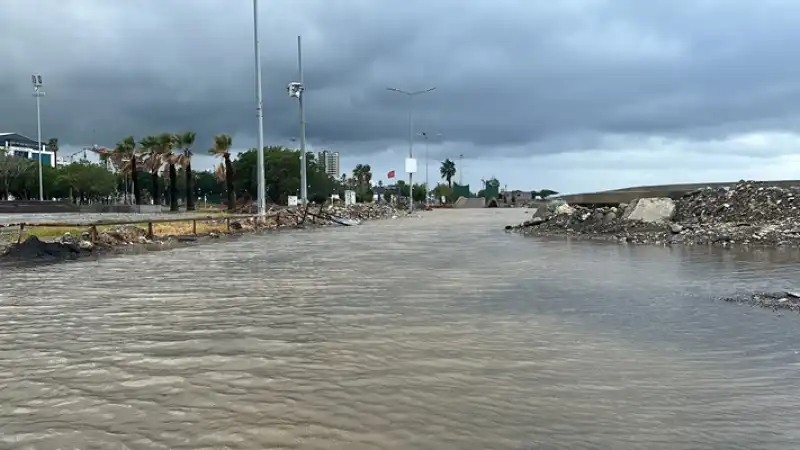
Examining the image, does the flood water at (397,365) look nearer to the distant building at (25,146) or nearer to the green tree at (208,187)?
the green tree at (208,187)

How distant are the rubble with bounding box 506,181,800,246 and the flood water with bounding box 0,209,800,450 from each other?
10.8 meters

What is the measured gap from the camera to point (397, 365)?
20.4 feet

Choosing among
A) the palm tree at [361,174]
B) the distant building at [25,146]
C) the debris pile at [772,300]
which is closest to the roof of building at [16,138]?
the distant building at [25,146]

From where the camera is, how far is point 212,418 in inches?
185

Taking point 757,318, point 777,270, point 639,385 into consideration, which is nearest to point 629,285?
point 757,318

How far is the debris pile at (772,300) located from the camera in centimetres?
927

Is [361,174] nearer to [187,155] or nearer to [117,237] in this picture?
[187,155]

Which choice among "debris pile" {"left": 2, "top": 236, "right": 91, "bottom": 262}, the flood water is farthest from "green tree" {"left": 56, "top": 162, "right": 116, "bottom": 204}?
the flood water

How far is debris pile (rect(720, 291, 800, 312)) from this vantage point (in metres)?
9.27

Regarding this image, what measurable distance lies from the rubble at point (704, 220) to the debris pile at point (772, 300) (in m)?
11.8

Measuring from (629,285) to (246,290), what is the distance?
290 inches

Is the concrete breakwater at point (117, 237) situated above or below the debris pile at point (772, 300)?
above

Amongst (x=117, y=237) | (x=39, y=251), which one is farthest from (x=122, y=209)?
(x=39, y=251)

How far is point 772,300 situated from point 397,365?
271 inches
